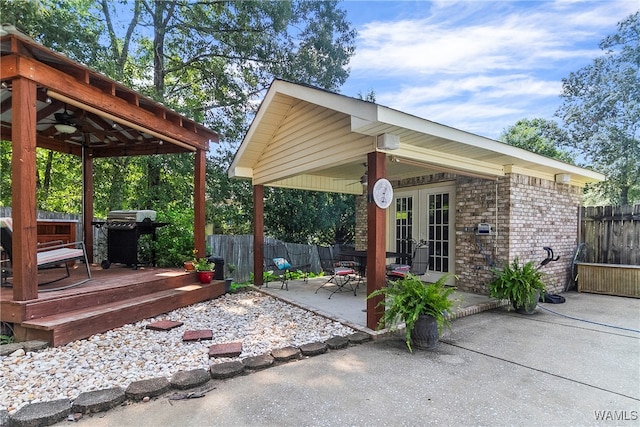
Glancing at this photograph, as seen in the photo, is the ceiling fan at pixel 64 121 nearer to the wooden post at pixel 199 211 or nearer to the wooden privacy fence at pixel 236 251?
the wooden post at pixel 199 211

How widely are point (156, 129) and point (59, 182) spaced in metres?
8.53

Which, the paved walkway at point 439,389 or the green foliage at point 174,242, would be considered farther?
the green foliage at point 174,242

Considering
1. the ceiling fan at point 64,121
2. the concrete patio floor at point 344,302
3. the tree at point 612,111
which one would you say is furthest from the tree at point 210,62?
the tree at point 612,111

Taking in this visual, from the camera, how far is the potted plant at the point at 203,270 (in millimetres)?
5824

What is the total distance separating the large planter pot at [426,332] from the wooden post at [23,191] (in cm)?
413

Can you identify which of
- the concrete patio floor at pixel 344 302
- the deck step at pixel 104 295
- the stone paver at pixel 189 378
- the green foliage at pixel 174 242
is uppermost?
the green foliage at pixel 174 242

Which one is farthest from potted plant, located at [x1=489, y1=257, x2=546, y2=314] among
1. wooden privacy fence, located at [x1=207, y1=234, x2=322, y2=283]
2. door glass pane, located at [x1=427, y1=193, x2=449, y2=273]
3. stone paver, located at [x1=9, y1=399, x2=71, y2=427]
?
stone paver, located at [x1=9, y1=399, x2=71, y2=427]

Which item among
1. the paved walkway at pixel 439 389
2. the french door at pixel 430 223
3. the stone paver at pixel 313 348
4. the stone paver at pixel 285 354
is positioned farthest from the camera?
the french door at pixel 430 223

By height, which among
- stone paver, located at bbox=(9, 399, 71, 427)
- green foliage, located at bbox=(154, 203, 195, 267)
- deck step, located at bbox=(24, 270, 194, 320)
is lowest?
stone paver, located at bbox=(9, 399, 71, 427)

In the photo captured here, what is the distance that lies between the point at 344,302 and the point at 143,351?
3077 millimetres

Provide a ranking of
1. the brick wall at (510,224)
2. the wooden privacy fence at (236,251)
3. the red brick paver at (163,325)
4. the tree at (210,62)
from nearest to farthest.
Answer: the red brick paver at (163,325), the brick wall at (510,224), the wooden privacy fence at (236,251), the tree at (210,62)

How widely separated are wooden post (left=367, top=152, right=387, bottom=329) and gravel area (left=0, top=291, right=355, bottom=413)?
1.30ft

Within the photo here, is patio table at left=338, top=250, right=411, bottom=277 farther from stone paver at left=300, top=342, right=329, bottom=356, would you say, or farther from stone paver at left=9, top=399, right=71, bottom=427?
stone paver at left=9, top=399, right=71, bottom=427

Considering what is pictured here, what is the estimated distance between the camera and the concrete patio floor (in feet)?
15.1
